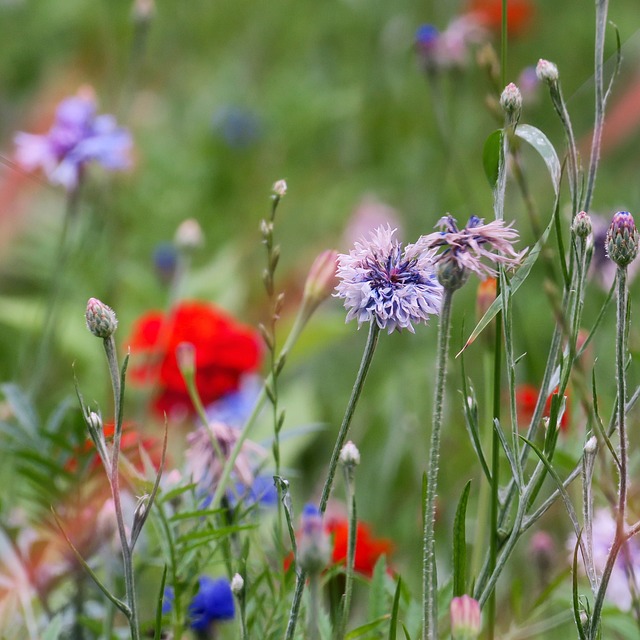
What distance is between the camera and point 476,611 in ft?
1.17

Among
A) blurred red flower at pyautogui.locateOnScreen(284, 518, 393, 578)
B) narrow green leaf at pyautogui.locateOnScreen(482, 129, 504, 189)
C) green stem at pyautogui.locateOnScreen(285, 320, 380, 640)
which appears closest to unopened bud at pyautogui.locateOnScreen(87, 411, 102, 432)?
green stem at pyautogui.locateOnScreen(285, 320, 380, 640)

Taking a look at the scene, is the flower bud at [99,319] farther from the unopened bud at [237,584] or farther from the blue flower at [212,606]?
the blue flower at [212,606]

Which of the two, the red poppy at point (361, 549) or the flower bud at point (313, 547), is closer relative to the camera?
the flower bud at point (313, 547)

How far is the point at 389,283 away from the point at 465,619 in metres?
0.15

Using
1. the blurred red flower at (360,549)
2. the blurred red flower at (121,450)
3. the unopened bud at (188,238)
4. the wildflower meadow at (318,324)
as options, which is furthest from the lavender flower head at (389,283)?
the unopened bud at (188,238)

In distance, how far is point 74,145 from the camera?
3.39 feet

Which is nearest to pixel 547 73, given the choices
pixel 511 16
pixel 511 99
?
pixel 511 99

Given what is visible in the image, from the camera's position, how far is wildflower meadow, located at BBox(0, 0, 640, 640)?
446mm

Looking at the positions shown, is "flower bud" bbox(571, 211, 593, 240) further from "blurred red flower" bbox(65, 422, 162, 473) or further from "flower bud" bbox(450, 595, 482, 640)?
"blurred red flower" bbox(65, 422, 162, 473)

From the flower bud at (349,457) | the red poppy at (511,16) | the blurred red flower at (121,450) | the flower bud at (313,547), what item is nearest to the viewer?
the flower bud at (313,547)

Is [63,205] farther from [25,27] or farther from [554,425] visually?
[554,425]

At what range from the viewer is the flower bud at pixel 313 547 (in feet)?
1.13

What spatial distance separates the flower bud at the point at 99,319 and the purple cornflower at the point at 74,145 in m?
0.62

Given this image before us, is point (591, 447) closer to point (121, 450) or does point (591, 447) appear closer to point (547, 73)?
point (547, 73)
